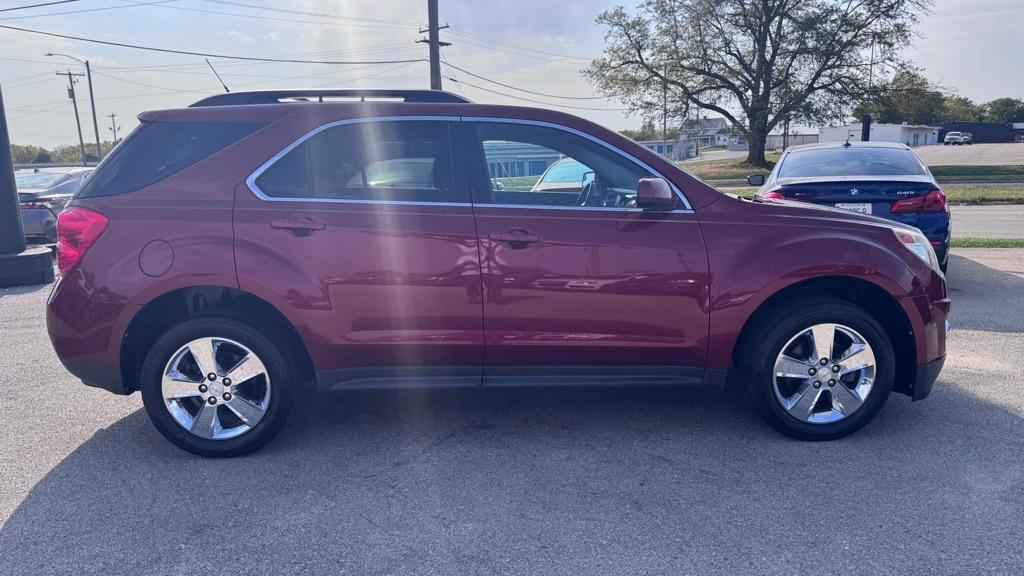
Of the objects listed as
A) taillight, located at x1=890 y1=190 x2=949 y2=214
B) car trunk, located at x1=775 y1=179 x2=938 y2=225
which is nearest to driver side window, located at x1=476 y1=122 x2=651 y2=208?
car trunk, located at x1=775 y1=179 x2=938 y2=225

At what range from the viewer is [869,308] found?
4332 millimetres

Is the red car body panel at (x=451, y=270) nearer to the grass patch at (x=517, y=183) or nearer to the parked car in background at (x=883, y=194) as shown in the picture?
the grass patch at (x=517, y=183)

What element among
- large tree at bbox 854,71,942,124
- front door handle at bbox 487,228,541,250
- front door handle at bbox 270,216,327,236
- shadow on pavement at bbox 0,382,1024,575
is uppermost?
large tree at bbox 854,71,942,124

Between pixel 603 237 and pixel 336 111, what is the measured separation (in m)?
1.63

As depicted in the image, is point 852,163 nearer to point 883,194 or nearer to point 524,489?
point 883,194

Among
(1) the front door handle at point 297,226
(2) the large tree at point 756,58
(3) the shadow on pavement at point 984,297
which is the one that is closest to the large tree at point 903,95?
(2) the large tree at point 756,58

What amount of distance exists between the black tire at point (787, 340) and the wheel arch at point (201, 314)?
2510 millimetres

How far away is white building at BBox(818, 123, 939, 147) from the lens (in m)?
70.8

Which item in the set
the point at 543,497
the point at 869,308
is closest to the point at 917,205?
the point at 869,308

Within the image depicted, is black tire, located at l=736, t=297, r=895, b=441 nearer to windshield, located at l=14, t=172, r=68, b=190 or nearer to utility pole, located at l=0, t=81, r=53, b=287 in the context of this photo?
utility pole, located at l=0, t=81, r=53, b=287

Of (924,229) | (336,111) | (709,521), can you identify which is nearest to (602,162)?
(336,111)

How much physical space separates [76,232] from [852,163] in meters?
7.18

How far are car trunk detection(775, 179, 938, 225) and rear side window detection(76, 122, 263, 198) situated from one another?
5.23 metres

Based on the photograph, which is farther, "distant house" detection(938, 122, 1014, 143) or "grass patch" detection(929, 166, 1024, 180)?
"distant house" detection(938, 122, 1014, 143)
